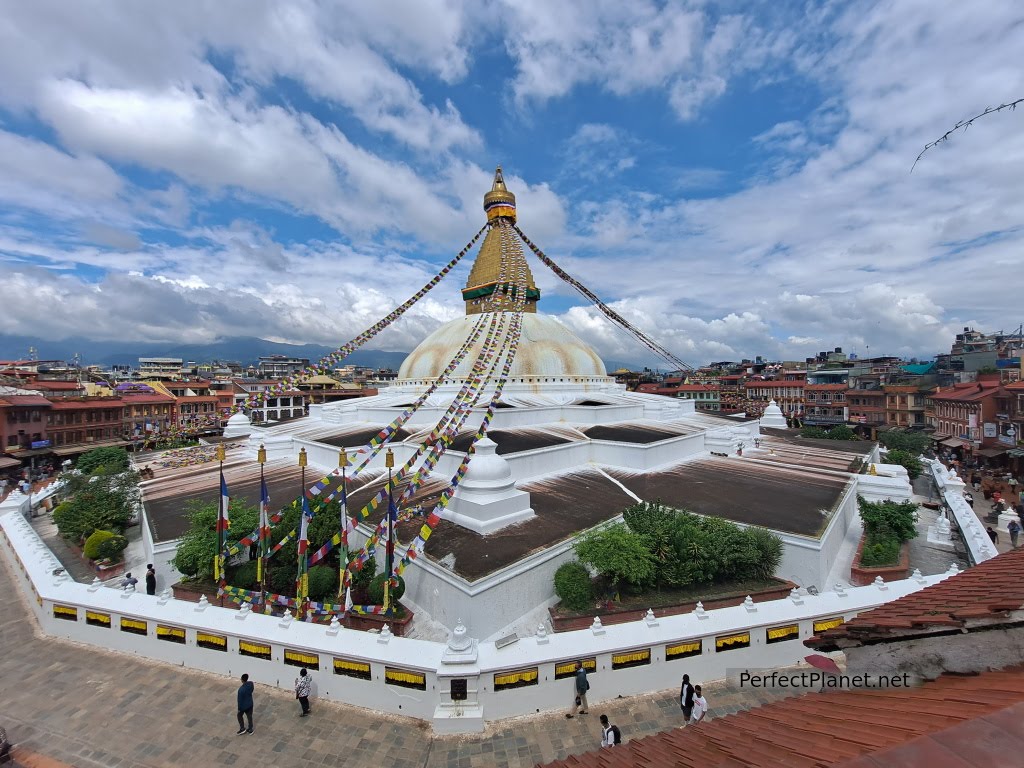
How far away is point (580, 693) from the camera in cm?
586

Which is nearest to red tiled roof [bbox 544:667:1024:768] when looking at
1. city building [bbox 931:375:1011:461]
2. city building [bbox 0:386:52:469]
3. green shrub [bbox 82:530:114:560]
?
green shrub [bbox 82:530:114:560]

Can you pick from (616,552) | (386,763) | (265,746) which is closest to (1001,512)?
(616,552)

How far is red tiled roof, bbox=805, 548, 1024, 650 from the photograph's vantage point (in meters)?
2.51

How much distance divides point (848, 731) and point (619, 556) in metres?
5.63

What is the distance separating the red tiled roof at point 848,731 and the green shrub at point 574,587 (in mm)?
4788

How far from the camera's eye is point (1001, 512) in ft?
45.5

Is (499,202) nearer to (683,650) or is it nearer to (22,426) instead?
(683,650)

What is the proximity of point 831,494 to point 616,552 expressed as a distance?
7.44 meters

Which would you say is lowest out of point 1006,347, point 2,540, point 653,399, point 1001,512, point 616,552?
point 2,540

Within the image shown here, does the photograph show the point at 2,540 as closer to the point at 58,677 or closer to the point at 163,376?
the point at 58,677

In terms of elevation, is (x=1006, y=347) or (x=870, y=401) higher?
(x=1006, y=347)

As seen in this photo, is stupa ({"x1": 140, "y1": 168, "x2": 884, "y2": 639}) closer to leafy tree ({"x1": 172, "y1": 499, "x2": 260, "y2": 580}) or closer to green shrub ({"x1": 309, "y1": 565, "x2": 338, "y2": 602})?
green shrub ({"x1": 309, "y1": 565, "x2": 338, "y2": 602})

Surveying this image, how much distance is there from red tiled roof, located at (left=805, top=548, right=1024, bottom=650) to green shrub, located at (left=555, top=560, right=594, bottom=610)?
4.61m

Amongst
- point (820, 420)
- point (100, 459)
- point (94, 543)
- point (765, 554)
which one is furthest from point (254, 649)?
point (820, 420)
